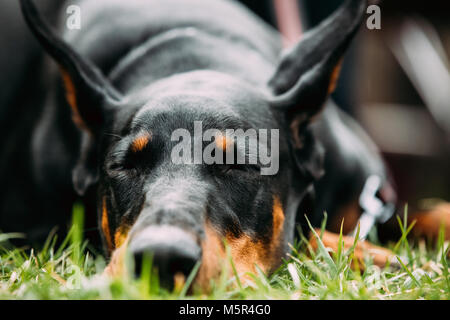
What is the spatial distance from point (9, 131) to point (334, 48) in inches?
91.2

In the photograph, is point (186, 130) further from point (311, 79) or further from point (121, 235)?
point (311, 79)

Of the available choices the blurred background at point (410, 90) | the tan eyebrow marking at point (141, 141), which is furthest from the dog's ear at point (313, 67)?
the blurred background at point (410, 90)

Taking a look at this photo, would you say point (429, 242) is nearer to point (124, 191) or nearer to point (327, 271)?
point (327, 271)

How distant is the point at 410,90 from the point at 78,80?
5089 millimetres

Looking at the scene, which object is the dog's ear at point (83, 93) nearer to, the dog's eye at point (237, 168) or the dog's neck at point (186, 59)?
the dog's neck at point (186, 59)

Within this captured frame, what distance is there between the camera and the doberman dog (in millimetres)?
1771

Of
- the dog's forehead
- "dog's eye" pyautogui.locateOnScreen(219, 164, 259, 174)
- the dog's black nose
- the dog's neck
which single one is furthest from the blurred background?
the dog's black nose

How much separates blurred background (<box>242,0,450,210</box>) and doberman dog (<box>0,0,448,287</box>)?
178cm

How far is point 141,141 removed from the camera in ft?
6.41

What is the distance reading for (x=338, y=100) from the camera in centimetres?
465

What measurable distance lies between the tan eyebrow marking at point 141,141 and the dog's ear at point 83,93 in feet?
1.45

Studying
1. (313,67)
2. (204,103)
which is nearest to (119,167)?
(204,103)

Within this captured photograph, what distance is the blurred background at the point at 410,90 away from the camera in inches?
215

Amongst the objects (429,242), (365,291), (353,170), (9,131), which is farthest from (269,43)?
(365,291)
